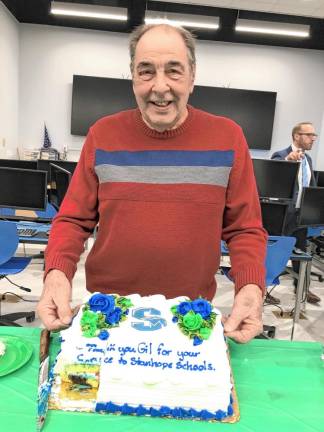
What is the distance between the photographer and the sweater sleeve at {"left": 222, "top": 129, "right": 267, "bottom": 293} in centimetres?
102

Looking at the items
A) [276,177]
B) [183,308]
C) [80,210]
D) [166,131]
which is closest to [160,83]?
[166,131]

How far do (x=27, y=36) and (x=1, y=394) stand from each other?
6896 millimetres

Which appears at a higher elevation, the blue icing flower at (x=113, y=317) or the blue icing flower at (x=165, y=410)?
the blue icing flower at (x=113, y=317)

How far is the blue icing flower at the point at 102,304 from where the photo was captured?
80 cm

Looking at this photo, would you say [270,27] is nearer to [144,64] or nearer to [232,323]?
[144,64]

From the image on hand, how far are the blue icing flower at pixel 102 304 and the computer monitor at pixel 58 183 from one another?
8.23 feet

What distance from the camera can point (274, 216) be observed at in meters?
3.22

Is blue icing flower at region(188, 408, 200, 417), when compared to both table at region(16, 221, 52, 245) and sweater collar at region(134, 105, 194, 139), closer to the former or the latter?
sweater collar at region(134, 105, 194, 139)

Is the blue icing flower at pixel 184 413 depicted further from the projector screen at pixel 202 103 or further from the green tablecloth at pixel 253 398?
the projector screen at pixel 202 103

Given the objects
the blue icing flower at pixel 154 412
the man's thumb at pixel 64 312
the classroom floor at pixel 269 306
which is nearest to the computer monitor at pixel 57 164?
the classroom floor at pixel 269 306

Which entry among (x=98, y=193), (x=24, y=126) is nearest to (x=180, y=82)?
(x=98, y=193)

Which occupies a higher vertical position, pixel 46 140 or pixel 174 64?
pixel 174 64

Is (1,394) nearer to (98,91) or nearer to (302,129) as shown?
(302,129)

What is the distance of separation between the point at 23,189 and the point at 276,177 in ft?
7.55
